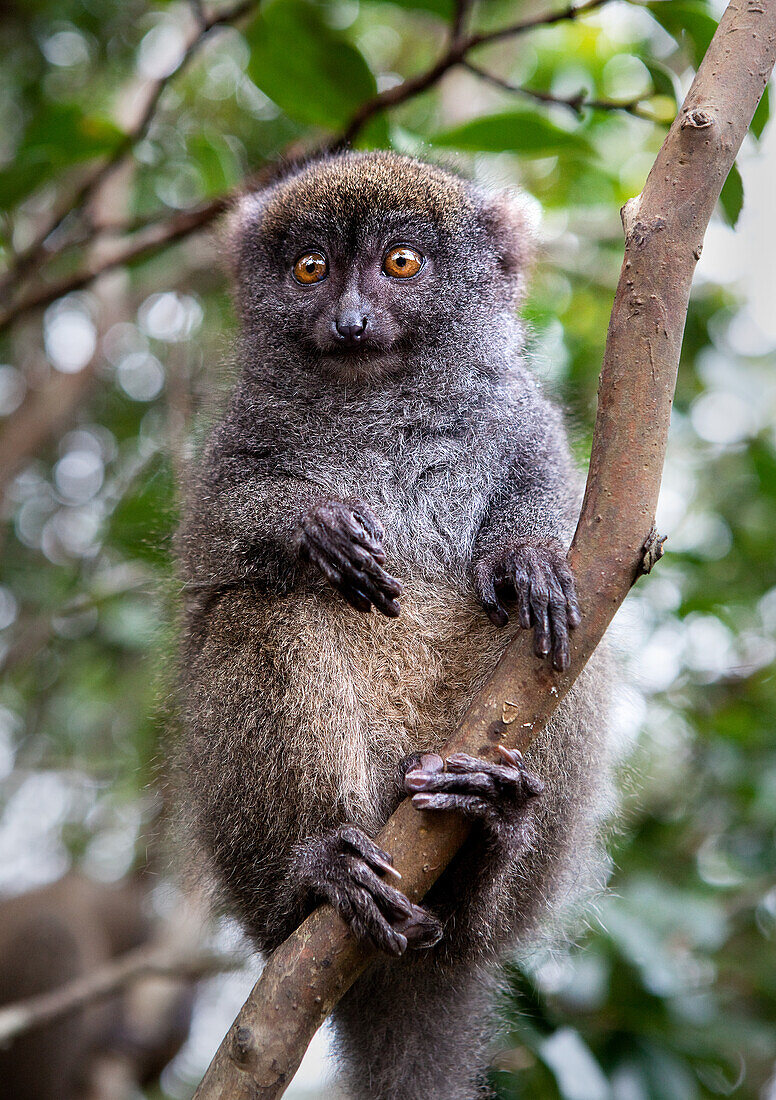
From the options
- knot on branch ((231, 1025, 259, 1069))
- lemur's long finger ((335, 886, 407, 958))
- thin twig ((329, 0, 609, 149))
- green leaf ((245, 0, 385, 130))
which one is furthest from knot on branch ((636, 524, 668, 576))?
green leaf ((245, 0, 385, 130))

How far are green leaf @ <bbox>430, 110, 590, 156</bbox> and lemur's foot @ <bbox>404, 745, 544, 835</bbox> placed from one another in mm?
2733

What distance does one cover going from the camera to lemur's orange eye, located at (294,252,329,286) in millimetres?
3818

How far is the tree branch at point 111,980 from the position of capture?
14.7 ft

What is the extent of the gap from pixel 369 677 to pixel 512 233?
2.01m

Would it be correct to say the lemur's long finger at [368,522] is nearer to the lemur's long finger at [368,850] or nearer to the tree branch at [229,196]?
the lemur's long finger at [368,850]

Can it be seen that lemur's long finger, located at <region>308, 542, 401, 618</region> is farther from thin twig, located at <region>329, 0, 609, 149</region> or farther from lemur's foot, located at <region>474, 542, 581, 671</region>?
thin twig, located at <region>329, 0, 609, 149</region>

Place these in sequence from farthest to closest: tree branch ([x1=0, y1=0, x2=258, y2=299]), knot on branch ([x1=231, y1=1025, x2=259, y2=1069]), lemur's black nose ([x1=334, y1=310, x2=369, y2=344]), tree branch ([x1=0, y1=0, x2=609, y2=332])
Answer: tree branch ([x1=0, y1=0, x2=258, y2=299])
tree branch ([x1=0, y1=0, x2=609, y2=332])
lemur's black nose ([x1=334, y1=310, x2=369, y2=344])
knot on branch ([x1=231, y1=1025, x2=259, y2=1069])

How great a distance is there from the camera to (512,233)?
420 cm

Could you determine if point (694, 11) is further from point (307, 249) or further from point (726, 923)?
point (726, 923)

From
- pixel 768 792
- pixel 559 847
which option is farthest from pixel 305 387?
pixel 768 792

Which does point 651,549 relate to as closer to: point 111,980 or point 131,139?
point 131,139

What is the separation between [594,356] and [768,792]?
7.43 feet

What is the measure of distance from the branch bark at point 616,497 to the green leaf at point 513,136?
158cm

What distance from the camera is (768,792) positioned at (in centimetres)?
467
